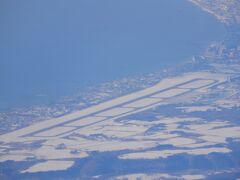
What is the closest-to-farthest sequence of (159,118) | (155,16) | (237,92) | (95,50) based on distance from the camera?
1. (159,118)
2. (237,92)
3. (95,50)
4. (155,16)

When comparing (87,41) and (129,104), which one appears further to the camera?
(87,41)

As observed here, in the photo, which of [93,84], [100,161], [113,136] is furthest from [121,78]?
[100,161]

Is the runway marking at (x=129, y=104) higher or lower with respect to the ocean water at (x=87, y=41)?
lower

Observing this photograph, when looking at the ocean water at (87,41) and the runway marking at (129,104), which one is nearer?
the runway marking at (129,104)

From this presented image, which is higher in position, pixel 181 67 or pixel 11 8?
pixel 11 8

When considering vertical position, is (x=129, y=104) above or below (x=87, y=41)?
below

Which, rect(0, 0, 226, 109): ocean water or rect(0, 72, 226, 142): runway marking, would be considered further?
rect(0, 0, 226, 109): ocean water

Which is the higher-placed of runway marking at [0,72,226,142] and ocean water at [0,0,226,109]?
ocean water at [0,0,226,109]

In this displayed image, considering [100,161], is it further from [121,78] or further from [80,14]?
[80,14]
